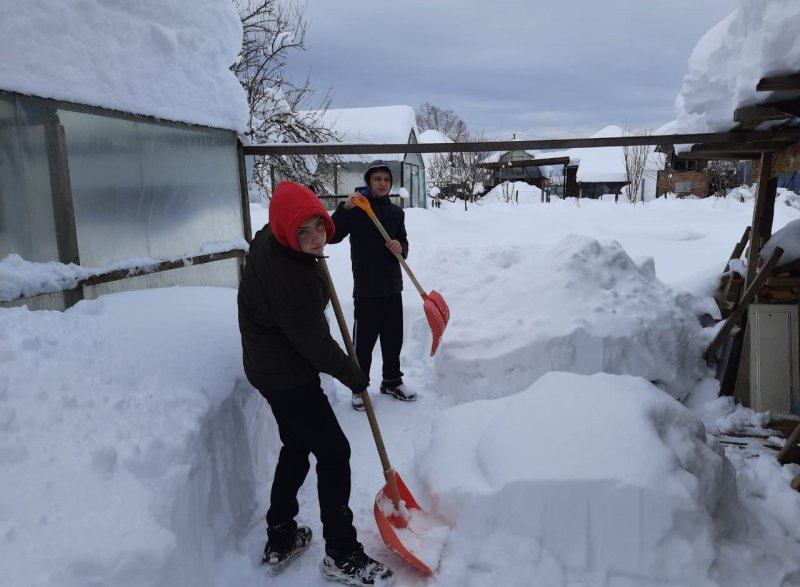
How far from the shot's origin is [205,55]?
4.33 m

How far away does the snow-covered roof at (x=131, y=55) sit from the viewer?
282 cm

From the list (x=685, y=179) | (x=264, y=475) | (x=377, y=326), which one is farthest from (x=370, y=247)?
(x=685, y=179)

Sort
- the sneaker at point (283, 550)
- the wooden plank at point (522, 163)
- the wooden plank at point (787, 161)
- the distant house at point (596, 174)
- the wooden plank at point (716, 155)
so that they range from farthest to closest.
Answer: the distant house at point (596, 174) → the wooden plank at point (522, 163) → the wooden plank at point (716, 155) → the wooden plank at point (787, 161) → the sneaker at point (283, 550)

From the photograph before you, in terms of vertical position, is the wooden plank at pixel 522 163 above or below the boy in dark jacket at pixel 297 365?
above

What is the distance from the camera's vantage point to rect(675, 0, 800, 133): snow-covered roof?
291 centimetres

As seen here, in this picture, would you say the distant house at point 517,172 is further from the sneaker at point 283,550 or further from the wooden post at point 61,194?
the sneaker at point 283,550

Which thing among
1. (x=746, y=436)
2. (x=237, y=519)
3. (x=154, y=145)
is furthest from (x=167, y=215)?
(x=746, y=436)

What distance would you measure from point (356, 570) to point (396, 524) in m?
0.36

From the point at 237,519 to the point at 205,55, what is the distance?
11.8 ft

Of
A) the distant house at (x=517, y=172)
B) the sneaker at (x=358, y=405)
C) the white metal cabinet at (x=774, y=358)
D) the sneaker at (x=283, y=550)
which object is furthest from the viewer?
the distant house at (x=517, y=172)

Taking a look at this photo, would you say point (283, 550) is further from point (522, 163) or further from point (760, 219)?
point (522, 163)

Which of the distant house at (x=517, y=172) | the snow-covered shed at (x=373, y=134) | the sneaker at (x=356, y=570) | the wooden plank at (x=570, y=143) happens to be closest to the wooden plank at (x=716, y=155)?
the wooden plank at (x=570, y=143)

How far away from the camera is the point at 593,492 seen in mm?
2387

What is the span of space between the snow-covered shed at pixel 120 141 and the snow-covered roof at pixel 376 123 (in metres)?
14.5
